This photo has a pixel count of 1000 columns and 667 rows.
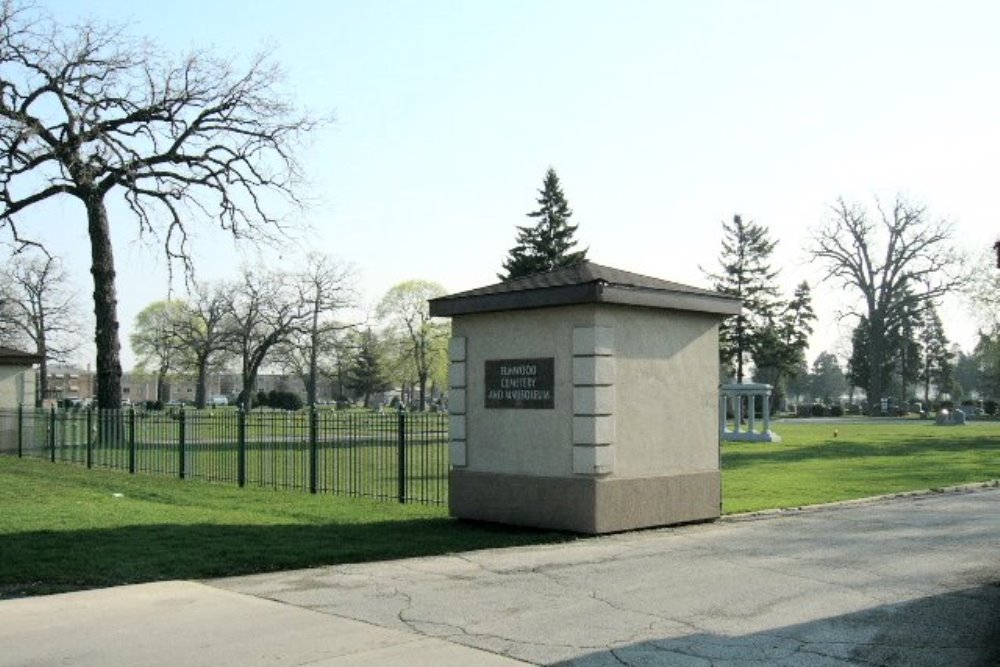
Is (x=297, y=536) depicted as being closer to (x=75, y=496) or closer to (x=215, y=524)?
(x=215, y=524)

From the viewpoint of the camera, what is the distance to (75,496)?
1712 cm

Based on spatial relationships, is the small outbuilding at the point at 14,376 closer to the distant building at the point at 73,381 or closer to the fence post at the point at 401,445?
the fence post at the point at 401,445

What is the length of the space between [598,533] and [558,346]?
234 centimetres

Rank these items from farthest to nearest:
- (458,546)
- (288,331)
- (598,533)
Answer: (288,331) < (598,533) < (458,546)

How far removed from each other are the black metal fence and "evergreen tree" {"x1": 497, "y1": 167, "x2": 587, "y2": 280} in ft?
77.3

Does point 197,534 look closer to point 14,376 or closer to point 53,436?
point 53,436

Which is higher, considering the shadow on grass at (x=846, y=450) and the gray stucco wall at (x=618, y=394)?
the gray stucco wall at (x=618, y=394)

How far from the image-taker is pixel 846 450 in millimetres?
32031

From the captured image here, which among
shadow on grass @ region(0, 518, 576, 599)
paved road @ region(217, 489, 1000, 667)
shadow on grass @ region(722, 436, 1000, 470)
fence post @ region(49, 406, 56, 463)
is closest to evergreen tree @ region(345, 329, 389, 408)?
shadow on grass @ region(722, 436, 1000, 470)

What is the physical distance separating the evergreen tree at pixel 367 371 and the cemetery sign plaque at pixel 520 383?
→ 82197 mm

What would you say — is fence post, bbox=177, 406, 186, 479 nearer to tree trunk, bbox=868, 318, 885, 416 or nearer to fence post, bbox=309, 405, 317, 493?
fence post, bbox=309, 405, 317, 493

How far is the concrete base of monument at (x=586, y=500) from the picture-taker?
483 inches

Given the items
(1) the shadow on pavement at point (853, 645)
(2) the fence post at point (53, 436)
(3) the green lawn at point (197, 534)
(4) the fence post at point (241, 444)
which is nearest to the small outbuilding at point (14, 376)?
(2) the fence post at point (53, 436)

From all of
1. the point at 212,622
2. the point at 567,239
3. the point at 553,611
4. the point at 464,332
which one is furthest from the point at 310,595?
the point at 567,239
